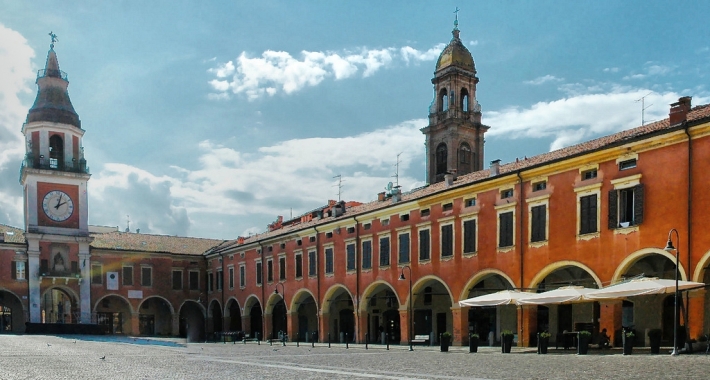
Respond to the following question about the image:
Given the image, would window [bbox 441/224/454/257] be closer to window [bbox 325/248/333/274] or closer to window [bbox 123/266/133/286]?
window [bbox 325/248/333/274]

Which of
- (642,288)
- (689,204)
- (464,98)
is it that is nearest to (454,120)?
(464,98)

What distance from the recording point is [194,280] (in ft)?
197

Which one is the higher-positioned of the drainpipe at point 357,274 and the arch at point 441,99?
the arch at point 441,99

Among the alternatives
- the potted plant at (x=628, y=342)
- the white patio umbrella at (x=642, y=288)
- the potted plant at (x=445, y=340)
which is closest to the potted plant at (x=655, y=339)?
the potted plant at (x=628, y=342)

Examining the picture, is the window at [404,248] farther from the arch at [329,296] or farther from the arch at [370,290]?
the arch at [329,296]

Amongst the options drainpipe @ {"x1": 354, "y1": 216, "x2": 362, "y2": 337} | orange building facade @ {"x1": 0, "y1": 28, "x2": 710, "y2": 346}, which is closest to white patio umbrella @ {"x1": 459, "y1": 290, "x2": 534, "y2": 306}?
orange building facade @ {"x1": 0, "y1": 28, "x2": 710, "y2": 346}

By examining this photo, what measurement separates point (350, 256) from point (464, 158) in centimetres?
2276

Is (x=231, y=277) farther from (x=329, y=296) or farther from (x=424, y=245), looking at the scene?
(x=424, y=245)

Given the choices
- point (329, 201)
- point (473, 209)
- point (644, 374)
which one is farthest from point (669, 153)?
point (329, 201)

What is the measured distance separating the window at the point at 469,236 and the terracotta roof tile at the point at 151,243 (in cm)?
3429

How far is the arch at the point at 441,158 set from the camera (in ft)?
197

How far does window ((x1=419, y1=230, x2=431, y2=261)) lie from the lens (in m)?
34.5

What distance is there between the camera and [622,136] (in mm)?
26734

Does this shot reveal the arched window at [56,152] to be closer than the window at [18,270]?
No
